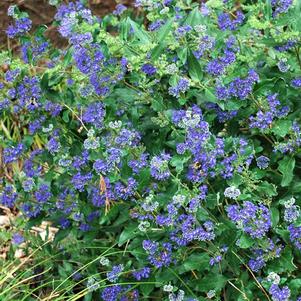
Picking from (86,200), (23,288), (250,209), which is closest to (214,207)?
(250,209)

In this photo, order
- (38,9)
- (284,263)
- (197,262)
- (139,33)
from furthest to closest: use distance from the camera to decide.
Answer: (38,9), (139,33), (197,262), (284,263)

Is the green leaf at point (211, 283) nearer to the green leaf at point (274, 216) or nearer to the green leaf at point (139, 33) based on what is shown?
the green leaf at point (274, 216)

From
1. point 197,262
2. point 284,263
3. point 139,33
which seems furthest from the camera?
point 139,33

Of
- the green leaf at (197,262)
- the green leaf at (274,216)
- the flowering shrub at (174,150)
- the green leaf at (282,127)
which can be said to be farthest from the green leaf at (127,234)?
the green leaf at (282,127)

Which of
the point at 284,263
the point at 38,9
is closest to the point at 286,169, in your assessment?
the point at 284,263

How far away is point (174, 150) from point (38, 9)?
252 cm

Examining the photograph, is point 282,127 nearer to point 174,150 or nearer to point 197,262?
point 174,150

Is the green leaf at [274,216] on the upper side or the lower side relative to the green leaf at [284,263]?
upper

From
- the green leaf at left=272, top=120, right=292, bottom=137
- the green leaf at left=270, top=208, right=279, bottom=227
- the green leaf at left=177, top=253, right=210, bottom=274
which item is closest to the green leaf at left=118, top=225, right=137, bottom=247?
the green leaf at left=177, top=253, right=210, bottom=274

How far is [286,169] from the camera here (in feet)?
9.89

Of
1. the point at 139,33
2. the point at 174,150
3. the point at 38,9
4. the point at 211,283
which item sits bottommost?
the point at 38,9

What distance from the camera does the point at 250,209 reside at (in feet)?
8.68

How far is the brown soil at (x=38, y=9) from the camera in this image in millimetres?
5246

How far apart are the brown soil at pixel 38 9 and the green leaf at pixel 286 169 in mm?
2683
